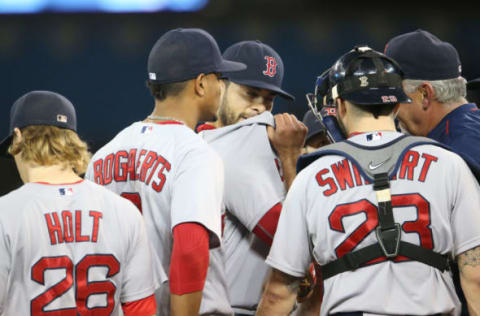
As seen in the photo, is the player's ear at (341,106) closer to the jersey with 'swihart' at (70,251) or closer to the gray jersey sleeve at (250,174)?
the gray jersey sleeve at (250,174)

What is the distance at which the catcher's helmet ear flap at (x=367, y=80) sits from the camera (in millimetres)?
1963

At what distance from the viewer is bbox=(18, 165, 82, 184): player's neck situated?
1.93 m

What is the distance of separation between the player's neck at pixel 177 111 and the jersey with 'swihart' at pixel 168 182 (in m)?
0.05

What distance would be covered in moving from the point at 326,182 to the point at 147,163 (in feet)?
1.88

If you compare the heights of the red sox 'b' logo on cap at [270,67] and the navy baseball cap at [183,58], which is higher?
the navy baseball cap at [183,58]

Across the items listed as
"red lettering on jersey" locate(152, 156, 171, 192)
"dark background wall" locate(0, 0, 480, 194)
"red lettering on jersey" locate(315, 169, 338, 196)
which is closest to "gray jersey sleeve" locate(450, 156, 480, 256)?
"red lettering on jersey" locate(315, 169, 338, 196)

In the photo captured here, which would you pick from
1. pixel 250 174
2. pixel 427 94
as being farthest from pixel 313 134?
pixel 250 174

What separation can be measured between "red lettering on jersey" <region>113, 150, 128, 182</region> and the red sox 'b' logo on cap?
0.88m

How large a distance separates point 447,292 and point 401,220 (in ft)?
0.79

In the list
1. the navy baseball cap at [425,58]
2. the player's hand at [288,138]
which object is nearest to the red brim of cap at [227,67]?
the player's hand at [288,138]

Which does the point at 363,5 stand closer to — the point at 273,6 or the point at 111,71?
the point at 273,6

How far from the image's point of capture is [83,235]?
188 centimetres

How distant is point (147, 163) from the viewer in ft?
6.88

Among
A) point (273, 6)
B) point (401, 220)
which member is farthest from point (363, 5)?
point (401, 220)
